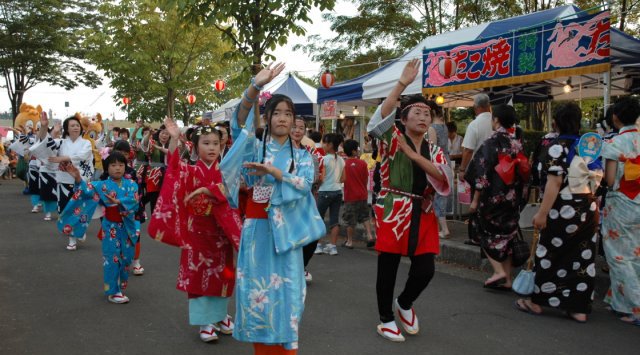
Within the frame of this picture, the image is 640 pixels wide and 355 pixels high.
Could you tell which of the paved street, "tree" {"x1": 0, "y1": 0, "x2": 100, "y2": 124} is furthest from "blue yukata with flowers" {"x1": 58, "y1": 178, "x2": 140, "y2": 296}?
"tree" {"x1": 0, "y1": 0, "x2": 100, "y2": 124}

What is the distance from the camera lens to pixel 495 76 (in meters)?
7.35

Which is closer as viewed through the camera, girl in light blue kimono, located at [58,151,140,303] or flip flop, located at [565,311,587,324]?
flip flop, located at [565,311,587,324]

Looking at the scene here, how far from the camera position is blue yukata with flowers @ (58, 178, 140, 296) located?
4758 millimetres

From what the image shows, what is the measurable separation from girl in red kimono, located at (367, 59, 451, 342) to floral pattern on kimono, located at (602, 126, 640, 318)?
1.66 metres

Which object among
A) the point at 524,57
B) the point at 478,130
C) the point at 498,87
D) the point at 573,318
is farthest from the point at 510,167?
the point at 498,87

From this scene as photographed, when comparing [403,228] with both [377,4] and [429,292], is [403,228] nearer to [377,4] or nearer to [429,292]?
[429,292]

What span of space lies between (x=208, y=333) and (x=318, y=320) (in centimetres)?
93

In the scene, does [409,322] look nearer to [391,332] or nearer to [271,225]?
[391,332]

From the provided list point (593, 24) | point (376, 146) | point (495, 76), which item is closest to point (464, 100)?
point (495, 76)

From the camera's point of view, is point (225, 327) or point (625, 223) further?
point (625, 223)

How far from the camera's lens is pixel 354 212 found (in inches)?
291

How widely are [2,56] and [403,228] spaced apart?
24.8m

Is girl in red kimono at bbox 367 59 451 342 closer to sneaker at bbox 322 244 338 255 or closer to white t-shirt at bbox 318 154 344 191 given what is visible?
white t-shirt at bbox 318 154 344 191

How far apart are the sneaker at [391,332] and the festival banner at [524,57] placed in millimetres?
4169
